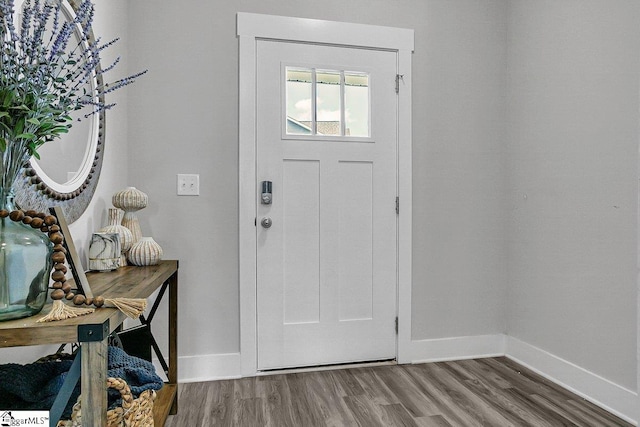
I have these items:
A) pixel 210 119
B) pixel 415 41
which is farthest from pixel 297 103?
pixel 415 41

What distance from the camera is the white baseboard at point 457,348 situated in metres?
2.64

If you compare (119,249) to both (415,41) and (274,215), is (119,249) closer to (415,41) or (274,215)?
(274,215)

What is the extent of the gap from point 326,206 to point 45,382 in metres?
1.66

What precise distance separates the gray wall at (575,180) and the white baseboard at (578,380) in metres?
0.04

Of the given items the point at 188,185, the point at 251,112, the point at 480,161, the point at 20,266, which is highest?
the point at 251,112

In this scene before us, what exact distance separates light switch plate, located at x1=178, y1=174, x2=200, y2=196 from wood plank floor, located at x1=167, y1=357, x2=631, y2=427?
103 centimetres

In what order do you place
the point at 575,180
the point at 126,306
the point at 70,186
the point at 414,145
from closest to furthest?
the point at 126,306 → the point at 70,186 → the point at 575,180 → the point at 414,145

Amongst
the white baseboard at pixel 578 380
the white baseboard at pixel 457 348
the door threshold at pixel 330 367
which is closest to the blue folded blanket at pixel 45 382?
the door threshold at pixel 330 367

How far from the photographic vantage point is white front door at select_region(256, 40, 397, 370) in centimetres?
244

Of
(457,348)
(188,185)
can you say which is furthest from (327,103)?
(457,348)

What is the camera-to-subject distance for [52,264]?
1.00 meters

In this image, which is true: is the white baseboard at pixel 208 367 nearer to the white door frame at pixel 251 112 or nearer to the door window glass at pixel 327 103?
the white door frame at pixel 251 112

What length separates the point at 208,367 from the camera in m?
2.38

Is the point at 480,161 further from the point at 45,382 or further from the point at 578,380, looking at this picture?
the point at 45,382
